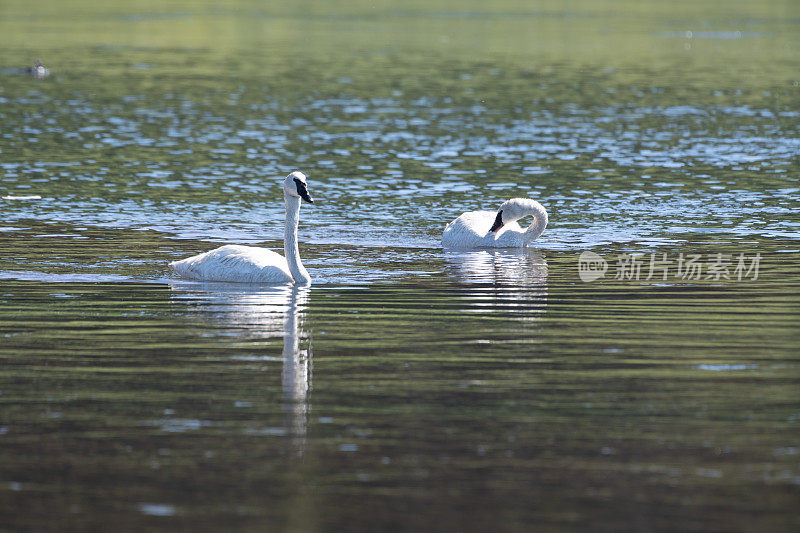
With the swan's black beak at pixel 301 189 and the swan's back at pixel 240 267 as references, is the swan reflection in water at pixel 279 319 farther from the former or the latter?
the swan's black beak at pixel 301 189

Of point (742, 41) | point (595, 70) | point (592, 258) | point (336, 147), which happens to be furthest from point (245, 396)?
point (742, 41)

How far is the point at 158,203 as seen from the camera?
27562 mm

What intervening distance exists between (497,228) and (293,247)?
566 cm

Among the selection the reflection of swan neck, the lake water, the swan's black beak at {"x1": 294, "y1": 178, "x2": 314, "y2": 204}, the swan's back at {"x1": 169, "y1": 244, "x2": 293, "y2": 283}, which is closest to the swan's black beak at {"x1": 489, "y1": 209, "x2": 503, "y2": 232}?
the lake water

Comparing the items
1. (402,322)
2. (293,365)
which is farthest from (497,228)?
(293,365)

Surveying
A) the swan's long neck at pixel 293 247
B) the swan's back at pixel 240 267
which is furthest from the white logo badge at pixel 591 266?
the swan's back at pixel 240 267

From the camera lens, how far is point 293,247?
19.2 meters

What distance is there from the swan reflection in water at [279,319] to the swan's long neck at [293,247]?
24cm

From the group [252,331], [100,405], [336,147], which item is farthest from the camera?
[336,147]

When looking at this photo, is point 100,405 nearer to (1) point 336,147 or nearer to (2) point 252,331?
(2) point 252,331

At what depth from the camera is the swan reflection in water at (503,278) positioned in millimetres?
17266

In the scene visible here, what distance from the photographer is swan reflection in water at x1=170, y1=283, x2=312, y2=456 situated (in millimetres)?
11867

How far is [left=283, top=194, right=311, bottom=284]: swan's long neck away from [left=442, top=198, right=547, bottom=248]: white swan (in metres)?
4.19

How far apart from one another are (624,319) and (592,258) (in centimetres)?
528
